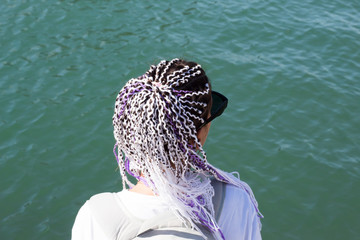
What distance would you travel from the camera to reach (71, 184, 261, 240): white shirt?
5.29 ft

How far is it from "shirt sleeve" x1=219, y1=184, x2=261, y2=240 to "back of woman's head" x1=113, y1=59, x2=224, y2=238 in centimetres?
6

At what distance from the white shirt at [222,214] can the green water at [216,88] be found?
3.49 m

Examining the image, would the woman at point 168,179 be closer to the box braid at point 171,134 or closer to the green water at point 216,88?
the box braid at point 171,134

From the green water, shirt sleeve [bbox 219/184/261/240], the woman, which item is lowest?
the green water

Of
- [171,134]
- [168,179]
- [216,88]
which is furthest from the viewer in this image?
[216,88]

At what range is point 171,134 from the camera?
5.17 ft

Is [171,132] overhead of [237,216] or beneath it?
overhead

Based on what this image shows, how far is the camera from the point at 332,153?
5.98 meters

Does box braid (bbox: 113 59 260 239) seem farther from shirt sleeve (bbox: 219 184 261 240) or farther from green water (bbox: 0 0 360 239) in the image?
green water (bbox: 0 0 360 239)

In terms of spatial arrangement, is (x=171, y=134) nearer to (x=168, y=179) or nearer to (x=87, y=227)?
(x=168, y=179)

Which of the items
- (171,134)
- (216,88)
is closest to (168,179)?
(171,134)

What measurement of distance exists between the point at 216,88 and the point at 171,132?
5.44m

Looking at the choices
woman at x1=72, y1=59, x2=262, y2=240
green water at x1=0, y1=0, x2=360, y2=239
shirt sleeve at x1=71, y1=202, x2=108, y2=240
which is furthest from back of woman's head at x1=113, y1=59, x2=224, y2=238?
green water at x1=0, y1=0, x2=360, y2=239

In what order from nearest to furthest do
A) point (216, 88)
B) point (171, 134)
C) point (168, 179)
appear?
1. point (171, 134)
2. point (168, 179)
3. point (216, 88)
